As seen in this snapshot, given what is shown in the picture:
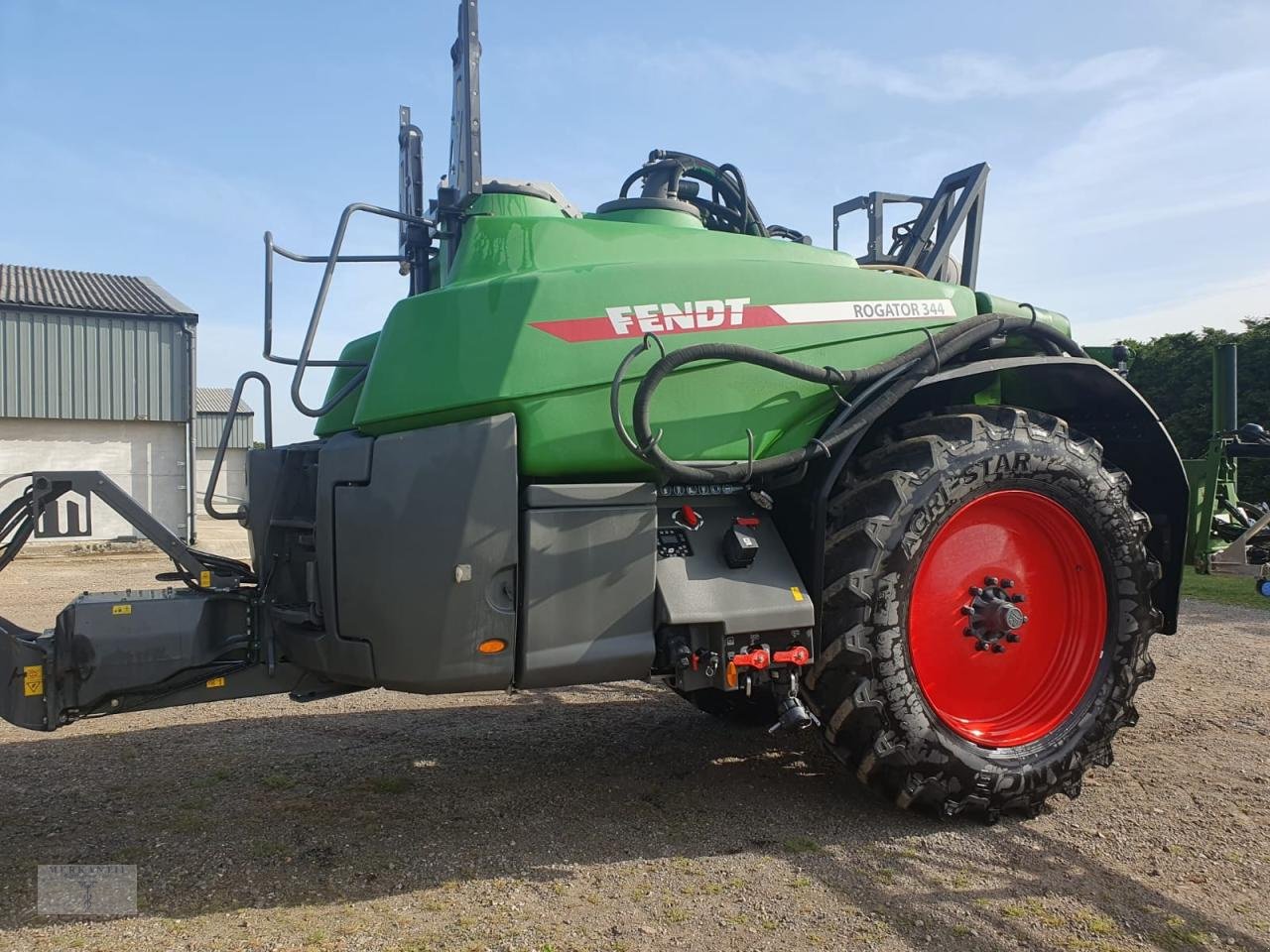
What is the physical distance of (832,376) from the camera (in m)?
3.48

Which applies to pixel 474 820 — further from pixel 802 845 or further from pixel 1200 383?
pixel 1200 383

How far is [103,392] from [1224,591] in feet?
60.3

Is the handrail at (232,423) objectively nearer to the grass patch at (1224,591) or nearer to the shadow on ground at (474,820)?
the shadow on ground at (474,820)

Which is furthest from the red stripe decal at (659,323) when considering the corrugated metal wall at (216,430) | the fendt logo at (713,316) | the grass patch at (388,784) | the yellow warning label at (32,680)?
the corrugated metal wall at (216,430)

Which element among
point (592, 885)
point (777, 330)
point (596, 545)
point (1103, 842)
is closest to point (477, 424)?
point (596, 545)

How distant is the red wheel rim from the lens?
12.1 ft

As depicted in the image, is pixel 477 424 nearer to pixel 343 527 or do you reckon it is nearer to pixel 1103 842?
pixel 343 527

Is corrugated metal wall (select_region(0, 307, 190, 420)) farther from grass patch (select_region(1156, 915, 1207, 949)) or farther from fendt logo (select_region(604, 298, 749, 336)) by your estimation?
grass patch (select_region(1156, 915, 1207, 949))

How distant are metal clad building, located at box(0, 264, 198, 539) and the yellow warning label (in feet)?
52.1

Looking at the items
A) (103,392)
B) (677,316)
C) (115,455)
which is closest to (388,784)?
(677,316)

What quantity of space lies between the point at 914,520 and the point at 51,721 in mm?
2989

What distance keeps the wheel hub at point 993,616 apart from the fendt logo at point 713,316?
1101mm

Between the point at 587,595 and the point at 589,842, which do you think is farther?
the point at 589,842

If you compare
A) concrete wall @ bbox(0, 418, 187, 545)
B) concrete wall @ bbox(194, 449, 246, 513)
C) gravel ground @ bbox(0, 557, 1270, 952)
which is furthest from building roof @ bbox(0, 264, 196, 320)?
gravel ground @ bbox(0, 557, 1270, 952)
